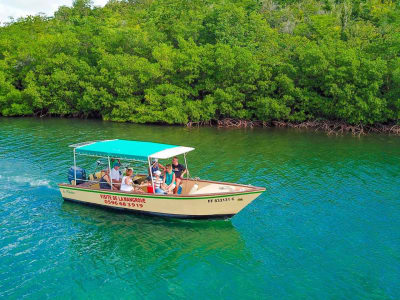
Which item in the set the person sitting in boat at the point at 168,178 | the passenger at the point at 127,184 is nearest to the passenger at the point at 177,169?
the person sitting in boat at the point at 168,178

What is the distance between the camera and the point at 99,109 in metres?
48.8

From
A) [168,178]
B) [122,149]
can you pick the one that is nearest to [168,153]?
[168,178]

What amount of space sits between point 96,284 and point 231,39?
128 feet

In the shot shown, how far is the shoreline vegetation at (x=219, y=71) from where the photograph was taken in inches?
1570

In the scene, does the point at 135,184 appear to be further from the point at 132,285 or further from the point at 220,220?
the point at 132,285

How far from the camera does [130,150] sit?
19.1 metres

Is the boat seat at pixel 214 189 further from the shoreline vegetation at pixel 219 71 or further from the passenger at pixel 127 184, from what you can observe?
the shoreline vegetation at pixel 219 71

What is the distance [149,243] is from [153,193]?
2.39m

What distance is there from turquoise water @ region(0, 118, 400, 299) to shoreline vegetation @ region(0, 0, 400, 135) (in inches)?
536

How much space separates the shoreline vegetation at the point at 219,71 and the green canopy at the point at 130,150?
22946 mm

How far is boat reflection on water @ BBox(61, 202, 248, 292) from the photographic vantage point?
14.6 metres

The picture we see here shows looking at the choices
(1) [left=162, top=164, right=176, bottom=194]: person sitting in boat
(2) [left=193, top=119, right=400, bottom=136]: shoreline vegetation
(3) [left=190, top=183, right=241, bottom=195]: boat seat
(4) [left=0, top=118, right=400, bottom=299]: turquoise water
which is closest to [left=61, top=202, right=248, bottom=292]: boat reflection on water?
(4) [left=0, top=118, right=400, bottom=299]: turquoise water

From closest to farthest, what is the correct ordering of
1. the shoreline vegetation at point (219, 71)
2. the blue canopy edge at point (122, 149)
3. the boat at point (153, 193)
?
the boat at point (153, 193), the blue canopy edge at point (122, 149), the shoreline vegetation at point (219, 71)

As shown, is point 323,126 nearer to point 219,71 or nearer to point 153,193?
point 219,71
